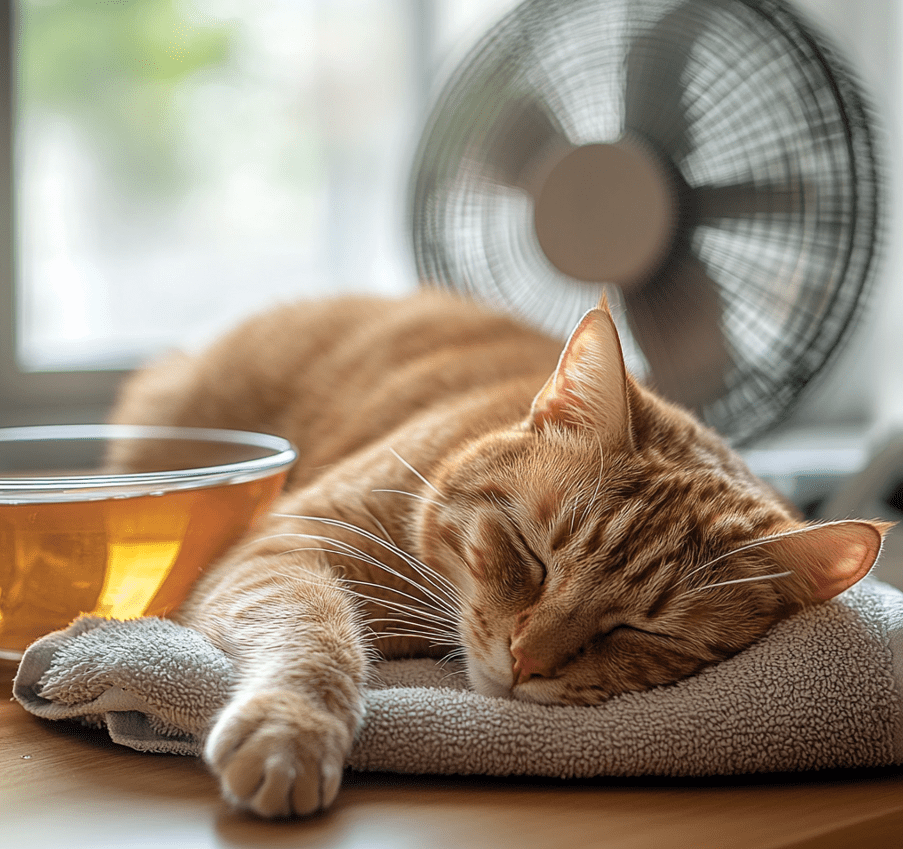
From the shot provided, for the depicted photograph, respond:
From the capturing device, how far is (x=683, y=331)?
5.58ft

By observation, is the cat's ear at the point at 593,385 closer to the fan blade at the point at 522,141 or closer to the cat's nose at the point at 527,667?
the cat's nose at the point at 527,667

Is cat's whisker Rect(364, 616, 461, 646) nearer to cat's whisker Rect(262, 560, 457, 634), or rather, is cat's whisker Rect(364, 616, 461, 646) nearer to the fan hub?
cat's whisker Rect(262, 560, 457, 634)

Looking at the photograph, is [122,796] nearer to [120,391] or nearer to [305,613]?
[305,613]

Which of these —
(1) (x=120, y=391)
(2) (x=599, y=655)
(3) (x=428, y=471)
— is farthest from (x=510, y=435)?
(1) (x=120, y=391)

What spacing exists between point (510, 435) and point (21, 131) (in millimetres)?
1634

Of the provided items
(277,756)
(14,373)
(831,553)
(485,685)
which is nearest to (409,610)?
(485,685)

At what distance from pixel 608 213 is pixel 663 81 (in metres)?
0.24

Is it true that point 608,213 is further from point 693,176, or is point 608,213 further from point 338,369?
point 338,369

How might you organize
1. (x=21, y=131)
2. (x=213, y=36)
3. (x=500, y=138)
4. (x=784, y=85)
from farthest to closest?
(x=213, y=36) → (x=21, y=131) → (x=500, y=138) → (x=784, y=85)

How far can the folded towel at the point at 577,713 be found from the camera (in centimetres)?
84

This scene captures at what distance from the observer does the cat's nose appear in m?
0.92

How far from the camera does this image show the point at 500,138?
1.75 metres

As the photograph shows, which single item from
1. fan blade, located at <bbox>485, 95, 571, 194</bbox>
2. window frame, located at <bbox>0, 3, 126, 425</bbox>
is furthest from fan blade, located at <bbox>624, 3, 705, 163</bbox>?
window frame, located at <bbox>0, 3, 126, 425</bbox>

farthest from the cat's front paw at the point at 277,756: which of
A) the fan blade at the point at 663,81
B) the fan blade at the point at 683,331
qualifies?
the fan blade at the point at 663,81
